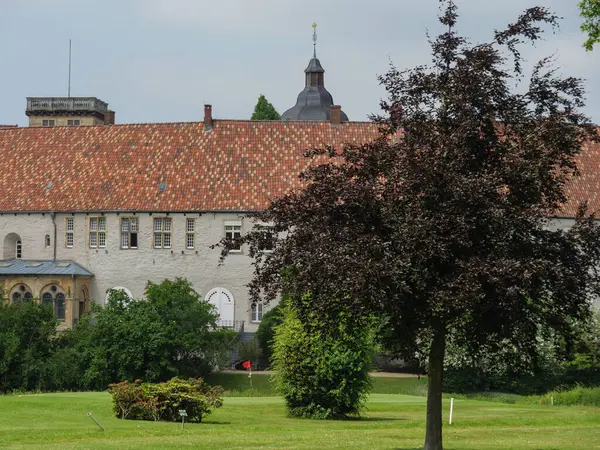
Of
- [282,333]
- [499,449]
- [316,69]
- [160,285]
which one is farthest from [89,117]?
[499,449]

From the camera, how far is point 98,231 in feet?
243

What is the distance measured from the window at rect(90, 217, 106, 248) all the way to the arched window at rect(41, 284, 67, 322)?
11.4 feet

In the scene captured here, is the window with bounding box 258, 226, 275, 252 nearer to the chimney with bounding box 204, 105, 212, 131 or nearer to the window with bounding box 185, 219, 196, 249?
the window with bounding box 185, 219, 196, 249

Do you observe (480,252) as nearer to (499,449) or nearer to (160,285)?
(499,449)

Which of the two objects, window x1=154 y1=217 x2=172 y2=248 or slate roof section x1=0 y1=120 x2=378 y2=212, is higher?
slate roof section x1=0 y1=120 x2=378 y2=212

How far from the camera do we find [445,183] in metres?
23.9

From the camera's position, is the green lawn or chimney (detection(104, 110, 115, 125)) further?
chimney (detection(104, 110, 115, 125))

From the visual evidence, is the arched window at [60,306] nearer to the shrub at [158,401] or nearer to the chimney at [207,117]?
the chimney at [207,117]

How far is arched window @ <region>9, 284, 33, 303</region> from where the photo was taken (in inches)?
2859

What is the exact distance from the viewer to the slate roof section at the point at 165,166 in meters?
73.1

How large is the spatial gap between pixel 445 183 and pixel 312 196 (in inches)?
115

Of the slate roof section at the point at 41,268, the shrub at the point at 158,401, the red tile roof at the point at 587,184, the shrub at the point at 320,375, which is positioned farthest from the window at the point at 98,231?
the shrub at the point at 158,401

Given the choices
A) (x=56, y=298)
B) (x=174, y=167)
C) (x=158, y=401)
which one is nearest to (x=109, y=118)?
(x=174, y=167)

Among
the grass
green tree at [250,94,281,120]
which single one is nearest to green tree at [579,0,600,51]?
the grass
